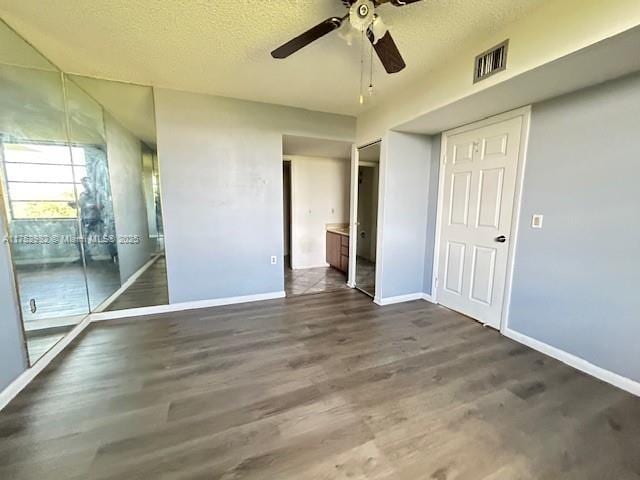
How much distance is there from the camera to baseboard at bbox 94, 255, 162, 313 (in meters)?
2.94

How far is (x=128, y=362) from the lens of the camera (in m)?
2.10

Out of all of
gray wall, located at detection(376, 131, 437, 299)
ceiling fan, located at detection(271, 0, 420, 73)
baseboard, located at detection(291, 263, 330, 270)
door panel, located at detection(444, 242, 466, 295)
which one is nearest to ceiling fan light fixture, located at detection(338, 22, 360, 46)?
ceiling fan, located at detection(271, 0, 420, 73)

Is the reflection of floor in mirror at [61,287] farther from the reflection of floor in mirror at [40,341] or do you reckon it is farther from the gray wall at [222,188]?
the gray wall at [222,188]

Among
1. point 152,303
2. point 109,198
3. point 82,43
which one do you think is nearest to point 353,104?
point 82,43

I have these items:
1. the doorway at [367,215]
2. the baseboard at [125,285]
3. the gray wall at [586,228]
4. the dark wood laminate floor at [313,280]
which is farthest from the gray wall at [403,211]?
the baseboard at [125,285]

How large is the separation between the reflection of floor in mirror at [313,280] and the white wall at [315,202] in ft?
1.17

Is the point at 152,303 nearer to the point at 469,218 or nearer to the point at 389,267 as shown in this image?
the point at 389,267

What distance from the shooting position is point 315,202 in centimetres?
517

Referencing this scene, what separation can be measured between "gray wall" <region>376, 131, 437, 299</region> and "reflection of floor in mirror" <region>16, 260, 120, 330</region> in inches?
128

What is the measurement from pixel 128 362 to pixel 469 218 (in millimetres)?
3493

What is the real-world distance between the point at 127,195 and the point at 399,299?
3.71 metres

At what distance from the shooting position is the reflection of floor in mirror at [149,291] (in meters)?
3.06

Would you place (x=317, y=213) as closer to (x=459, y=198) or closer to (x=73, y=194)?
(x=459, y=198)

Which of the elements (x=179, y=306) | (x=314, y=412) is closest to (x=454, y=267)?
(x=314, y=412)
